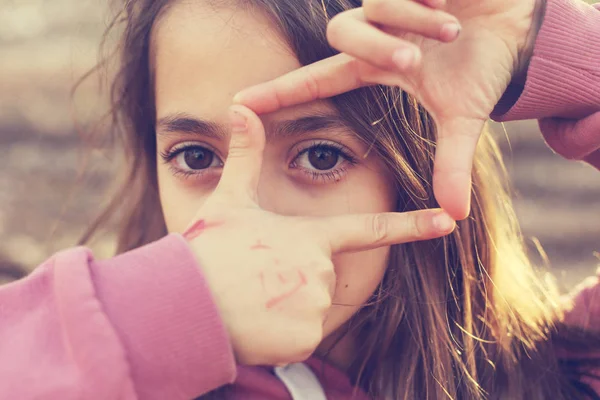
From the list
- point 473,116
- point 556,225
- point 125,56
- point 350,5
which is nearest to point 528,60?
point 473,116

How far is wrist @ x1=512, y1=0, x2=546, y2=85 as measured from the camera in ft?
2.80

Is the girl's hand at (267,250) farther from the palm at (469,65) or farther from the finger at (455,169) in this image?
the palm at (469,65)

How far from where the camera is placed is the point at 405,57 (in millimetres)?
638

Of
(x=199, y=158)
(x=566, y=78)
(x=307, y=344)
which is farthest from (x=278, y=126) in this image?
(x=566, y=78)

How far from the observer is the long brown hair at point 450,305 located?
0.96 meters

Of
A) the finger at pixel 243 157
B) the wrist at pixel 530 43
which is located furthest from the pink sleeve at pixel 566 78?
the finger at pixel 243 157

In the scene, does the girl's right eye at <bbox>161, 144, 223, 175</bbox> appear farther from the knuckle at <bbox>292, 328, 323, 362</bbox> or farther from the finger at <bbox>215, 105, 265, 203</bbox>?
the knuckle at <bbox>292, 328, 323, 362</bbox>

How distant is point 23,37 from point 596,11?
6.05 feet

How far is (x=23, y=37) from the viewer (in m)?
2.14

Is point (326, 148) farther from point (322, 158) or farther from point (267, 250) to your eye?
point (267, 250)

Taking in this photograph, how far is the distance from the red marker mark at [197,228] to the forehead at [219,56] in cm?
17

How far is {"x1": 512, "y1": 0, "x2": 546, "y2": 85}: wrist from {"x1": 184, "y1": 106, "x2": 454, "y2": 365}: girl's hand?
0.82 ft

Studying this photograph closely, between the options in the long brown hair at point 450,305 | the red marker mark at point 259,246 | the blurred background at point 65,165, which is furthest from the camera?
the blurred background at point 65,165

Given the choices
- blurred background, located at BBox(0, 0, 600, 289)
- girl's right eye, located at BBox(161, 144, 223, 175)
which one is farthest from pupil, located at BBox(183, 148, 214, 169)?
blurred background, located at BBox(0, 0, 600, 289)
